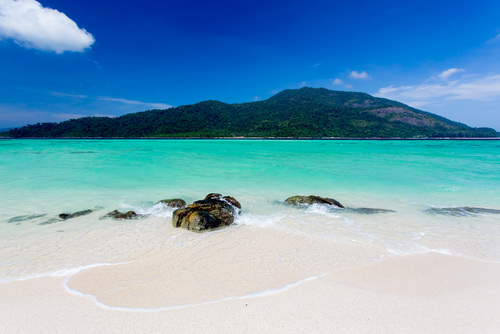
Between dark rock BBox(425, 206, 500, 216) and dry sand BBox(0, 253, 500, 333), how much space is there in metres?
4.26

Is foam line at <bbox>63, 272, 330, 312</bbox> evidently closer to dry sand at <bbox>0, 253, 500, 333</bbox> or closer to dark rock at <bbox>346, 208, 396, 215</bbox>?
dry sand at <bbox>0, 253, 500, 333</bbox>

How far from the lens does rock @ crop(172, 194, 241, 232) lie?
6070mm

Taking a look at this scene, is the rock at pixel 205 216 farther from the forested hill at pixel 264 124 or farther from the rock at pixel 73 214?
the forested hill at pixel 264 124

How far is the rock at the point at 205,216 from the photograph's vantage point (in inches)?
239

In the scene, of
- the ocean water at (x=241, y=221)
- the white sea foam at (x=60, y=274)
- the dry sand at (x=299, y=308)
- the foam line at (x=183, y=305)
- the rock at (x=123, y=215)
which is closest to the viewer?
the dry sand at (x=299, y=308)

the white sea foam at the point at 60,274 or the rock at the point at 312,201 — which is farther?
the rock at the point at 312,201

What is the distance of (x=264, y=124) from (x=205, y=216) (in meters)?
113

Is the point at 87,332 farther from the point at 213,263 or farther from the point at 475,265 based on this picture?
the point at 475,265

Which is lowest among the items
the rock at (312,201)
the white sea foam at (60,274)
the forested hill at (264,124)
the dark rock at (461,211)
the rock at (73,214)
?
the dark rock at (461,211)

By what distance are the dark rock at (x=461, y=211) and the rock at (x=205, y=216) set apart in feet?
23.1

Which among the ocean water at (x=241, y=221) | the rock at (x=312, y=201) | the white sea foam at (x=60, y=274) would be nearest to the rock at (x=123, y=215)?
the ocean water at (x=241, y=221)

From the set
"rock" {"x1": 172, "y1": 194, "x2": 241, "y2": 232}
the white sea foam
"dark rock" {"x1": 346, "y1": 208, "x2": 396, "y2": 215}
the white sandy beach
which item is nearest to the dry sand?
the white sandy beach

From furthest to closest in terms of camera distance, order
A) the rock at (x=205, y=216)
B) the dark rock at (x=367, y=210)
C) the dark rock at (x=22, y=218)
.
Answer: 1. the dark rock at (x=367, y=210)
2. the dark rock at (x=22, y=218)
3. the rock at (x=205, y=216)

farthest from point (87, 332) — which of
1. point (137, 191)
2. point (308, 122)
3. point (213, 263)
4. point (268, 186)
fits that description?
point (308, 122)
